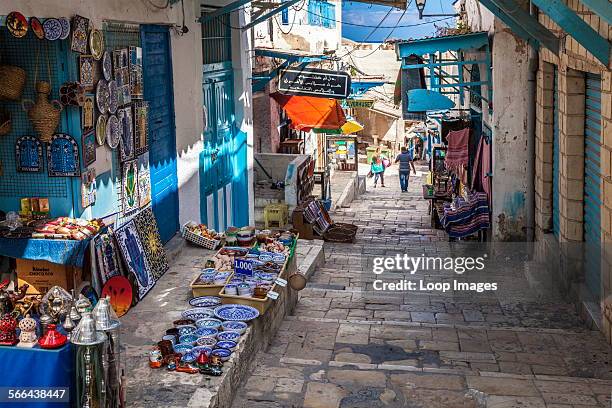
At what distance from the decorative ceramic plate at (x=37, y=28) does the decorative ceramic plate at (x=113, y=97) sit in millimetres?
1272

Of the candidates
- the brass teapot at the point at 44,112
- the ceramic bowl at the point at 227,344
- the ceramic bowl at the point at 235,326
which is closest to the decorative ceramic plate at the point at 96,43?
the brass teapot at the point at 44,112

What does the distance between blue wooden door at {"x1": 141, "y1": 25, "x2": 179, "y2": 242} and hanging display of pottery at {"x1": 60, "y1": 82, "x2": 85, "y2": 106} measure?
2173 millimetres

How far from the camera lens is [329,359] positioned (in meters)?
7.81

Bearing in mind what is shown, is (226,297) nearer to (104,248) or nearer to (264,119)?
(104,248)

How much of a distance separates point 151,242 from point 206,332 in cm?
217

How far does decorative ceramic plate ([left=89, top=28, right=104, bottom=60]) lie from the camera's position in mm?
7297

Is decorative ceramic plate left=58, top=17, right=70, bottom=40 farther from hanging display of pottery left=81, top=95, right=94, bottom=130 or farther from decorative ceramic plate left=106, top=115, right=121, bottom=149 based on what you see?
decorative ceramic plate left=106, top=115, right=121, bottom=149

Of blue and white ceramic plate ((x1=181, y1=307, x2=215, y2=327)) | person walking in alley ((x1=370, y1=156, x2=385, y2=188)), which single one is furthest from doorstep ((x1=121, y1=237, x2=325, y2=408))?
person walking in alley ((x1=370, y1=156, x2=385, y2=188))

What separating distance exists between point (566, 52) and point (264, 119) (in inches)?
485

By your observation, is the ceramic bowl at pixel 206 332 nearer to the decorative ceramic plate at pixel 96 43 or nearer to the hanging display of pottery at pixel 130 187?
the hanging display of pottery at pixel 130 187

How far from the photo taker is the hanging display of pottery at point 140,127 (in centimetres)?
862

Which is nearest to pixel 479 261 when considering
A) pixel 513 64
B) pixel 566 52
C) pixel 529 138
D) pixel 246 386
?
pixel 529 138

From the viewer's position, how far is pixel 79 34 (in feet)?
23.1

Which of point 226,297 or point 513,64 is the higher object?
point 513,64
